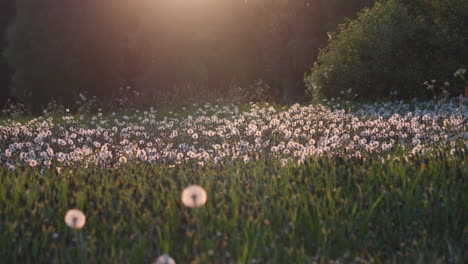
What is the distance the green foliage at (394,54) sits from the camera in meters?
18.0

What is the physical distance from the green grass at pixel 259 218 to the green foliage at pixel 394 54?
13428mm

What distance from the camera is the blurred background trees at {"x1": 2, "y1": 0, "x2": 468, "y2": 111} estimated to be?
2784 centimetres

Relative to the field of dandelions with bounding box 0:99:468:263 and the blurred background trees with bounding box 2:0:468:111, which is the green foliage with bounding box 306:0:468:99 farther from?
the field of dandelions with bounding box 0:99:468:263

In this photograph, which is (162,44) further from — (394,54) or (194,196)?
(194,196)

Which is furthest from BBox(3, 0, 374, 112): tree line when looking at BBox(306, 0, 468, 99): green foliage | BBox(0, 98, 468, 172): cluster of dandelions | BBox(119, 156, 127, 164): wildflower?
BBox(119, 156, 127, 164): wildflower

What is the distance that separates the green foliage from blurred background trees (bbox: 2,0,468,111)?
246 inches

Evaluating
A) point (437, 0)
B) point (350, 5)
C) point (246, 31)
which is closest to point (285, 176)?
point (437, 0)

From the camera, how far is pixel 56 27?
2812 cm

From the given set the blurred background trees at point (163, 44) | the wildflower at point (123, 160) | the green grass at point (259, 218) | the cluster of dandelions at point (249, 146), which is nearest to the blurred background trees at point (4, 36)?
the blurred background trees at point (163, 44)

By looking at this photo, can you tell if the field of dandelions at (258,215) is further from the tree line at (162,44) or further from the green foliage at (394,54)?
the tree line at (162,44)

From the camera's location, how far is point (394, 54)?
60.1 ft

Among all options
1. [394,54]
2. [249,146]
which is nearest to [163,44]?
[394,54]

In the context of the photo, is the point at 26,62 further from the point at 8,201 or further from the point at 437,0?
the point at 8,201

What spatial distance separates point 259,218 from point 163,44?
86.7 feet
